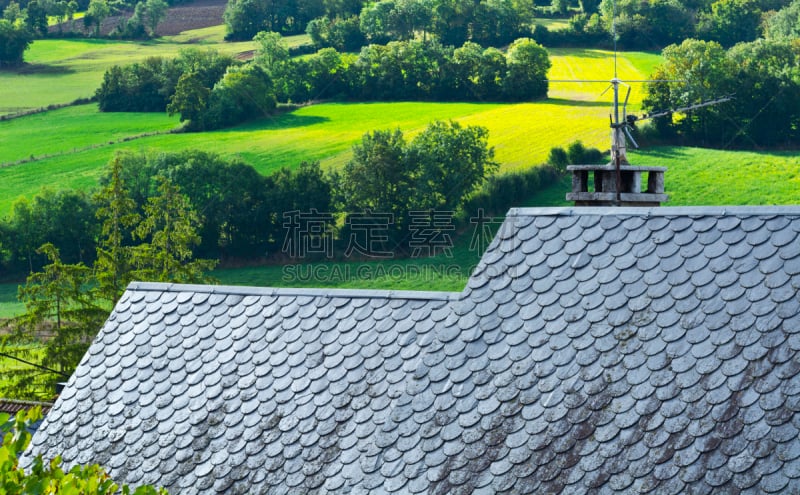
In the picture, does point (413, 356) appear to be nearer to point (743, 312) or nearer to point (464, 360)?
point (464, 360)

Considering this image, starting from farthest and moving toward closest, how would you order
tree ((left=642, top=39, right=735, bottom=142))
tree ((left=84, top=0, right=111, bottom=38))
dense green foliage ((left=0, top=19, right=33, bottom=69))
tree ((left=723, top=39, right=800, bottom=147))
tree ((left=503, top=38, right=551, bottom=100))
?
1. tree ((left=84, top=0, right=111, bottom=38))
2. dense green foliage ((left=0, top=19, right=33, bottom=69))
3. tree ((left=503, top=38, right=551, bottom=100))
4. tree ((left=723, top=39, right=800, bottom=147))
5. tree ((left=642, top=39, right=735, bottom=142))

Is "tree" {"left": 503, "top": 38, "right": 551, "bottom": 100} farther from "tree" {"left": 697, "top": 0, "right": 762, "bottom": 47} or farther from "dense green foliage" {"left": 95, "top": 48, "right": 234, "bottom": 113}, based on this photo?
"dense green foliage" {"left": 95, "top": 48, "right": 234, "bottom": 113}

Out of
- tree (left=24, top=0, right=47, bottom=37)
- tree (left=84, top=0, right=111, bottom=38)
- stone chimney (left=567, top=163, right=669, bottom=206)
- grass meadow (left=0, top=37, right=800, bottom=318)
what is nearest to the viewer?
stone chimney (left=567, top=163, right=669, bottom=206)

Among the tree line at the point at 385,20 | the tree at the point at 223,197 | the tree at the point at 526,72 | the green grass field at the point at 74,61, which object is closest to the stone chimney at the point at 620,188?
the tree at the point at 223,197

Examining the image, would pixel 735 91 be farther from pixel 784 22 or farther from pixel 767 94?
pixel 784 22

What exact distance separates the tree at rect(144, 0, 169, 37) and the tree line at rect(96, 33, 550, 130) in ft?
42.1

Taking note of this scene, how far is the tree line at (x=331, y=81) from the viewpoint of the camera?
65.9 meters

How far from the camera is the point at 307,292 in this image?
10.8 m

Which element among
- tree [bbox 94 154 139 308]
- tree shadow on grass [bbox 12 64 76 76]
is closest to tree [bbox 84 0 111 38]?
tree shadow on grass [bbox 12 64 76 76]

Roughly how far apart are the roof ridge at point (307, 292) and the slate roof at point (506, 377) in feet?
0.11

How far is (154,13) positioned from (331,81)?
23592 mm

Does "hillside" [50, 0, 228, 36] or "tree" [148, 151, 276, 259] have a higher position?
"hillside" [50, 0, 228, 36]

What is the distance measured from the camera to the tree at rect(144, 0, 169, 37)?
276ft

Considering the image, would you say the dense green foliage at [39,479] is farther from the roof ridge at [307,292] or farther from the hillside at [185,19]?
the hillside at [185,19]
